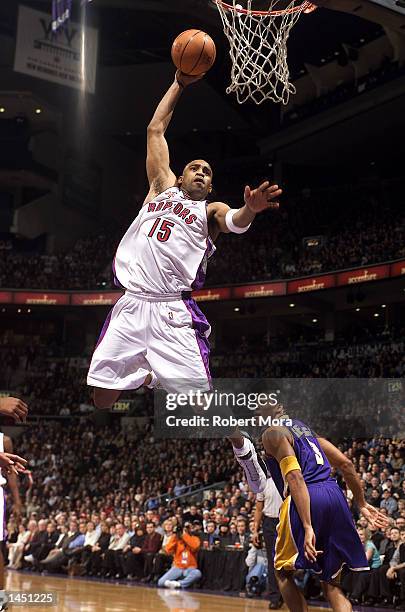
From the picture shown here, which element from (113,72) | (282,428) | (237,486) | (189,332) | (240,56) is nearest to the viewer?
(282,428)

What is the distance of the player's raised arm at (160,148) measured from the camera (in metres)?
5.70

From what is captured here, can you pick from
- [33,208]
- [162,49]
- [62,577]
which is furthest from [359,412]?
[33,208]

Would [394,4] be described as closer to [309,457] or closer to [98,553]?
[309,457]

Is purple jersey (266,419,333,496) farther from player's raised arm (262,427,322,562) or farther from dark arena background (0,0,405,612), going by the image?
dark arena background (0,0,405,612)

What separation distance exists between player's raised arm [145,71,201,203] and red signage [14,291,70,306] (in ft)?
72.4

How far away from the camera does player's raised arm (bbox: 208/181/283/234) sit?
16.2 ft

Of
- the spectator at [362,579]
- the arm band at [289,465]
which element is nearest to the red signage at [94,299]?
the spectator at [362,579]

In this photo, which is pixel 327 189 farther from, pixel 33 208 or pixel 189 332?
pixel 189 332

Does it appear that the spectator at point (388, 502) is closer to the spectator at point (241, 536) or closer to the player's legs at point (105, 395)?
the spectator at point (241, 536)

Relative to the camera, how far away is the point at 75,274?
28219 millimetres

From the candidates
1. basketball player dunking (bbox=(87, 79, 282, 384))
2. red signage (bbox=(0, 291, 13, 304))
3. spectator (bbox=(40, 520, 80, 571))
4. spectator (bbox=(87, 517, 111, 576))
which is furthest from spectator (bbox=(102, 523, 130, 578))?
red signage (bbox=(0, 291, 13, 304))

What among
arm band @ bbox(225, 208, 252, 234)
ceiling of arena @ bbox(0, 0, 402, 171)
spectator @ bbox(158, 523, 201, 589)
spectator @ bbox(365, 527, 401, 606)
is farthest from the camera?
ceiling of arena @ bbox(0, 0, 402, 171)

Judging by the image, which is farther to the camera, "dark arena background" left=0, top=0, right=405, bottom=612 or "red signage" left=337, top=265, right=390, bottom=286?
"red signage" left=337, top=265, right=390, bottom=286

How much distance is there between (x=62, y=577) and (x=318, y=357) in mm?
10898
